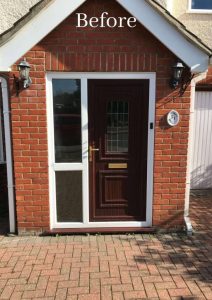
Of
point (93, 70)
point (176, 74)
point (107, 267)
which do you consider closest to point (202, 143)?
point (176, 74)

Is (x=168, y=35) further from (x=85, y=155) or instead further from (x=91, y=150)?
(x=85, y=155)

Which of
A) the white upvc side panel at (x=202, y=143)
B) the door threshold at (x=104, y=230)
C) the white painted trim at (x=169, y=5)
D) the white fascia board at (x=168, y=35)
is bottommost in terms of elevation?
the door threshold at (x=104, y=230)

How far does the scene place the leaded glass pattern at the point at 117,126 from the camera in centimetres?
435

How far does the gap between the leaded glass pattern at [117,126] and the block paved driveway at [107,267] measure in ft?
4.51

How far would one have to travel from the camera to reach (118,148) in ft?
14.6

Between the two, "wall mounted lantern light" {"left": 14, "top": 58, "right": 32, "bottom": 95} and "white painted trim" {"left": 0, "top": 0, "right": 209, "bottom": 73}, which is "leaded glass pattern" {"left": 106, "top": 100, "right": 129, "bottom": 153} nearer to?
"white painted trim" {"left": 0, "top": 0, "right": 209, "bottom": 73}

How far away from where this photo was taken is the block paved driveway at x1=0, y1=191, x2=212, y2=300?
3189 mm

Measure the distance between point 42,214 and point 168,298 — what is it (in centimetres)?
219

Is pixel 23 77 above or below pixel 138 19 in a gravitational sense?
below

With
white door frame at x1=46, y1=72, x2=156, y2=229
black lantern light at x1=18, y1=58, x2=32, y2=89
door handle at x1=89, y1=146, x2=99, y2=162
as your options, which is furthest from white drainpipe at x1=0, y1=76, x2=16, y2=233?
door handle at x1=89, y1=146, x2=99, y2=162

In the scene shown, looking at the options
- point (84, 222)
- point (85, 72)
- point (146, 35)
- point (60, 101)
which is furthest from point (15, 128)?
point (146, 35)

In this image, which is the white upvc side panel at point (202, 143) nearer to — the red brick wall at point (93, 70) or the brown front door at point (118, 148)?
the red brick wall at point (93, 70)

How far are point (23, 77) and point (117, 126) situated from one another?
1489 mm

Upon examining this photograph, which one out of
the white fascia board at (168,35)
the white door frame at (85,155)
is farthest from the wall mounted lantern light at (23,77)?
the white fascia board at (168,35)
